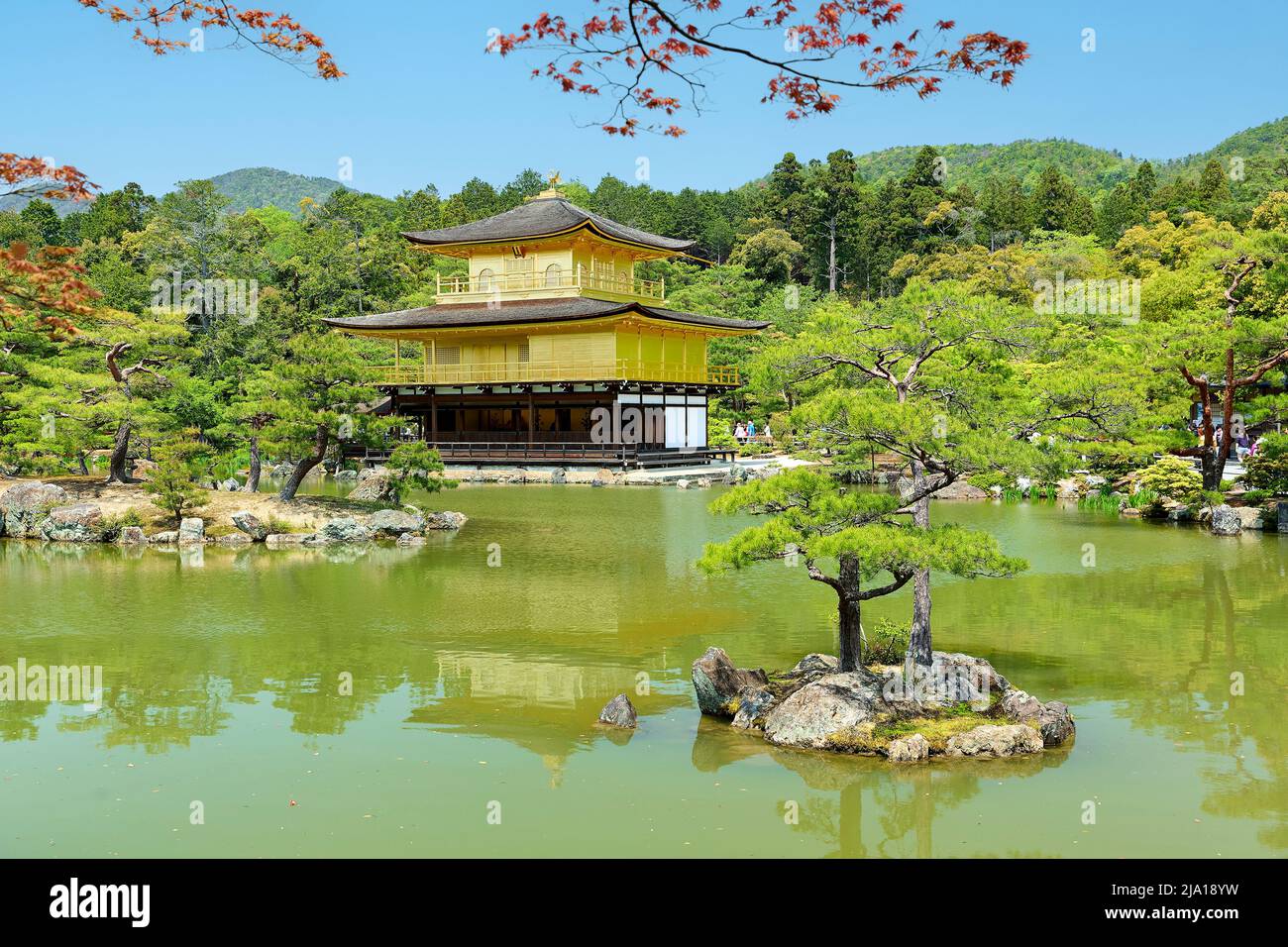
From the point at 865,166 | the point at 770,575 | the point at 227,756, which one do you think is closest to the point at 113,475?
the point at 770,575

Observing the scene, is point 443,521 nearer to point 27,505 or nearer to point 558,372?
point 27,505

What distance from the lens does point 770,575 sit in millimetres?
16359

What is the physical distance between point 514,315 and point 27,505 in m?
17.8

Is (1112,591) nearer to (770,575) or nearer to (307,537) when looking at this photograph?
(770,575)

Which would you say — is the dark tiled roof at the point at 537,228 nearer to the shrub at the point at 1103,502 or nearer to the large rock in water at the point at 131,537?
the shrub at the point at 1103,502

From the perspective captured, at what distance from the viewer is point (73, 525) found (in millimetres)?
20188

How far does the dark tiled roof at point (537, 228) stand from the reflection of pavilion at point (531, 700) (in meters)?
26.4

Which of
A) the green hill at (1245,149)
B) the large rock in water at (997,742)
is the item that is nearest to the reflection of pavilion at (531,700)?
the large rock in water at (997,742)

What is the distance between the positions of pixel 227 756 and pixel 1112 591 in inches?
455

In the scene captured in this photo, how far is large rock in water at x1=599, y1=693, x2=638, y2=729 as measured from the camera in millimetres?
9031

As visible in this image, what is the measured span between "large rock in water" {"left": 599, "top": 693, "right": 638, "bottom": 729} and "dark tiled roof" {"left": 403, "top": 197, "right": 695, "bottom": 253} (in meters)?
28.1

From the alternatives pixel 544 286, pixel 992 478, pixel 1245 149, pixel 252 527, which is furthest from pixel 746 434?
pixel 1245 149

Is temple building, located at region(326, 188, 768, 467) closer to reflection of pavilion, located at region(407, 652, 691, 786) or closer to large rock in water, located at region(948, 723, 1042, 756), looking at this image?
reflection of pavilion, located at region(407, 652, 691, 786)

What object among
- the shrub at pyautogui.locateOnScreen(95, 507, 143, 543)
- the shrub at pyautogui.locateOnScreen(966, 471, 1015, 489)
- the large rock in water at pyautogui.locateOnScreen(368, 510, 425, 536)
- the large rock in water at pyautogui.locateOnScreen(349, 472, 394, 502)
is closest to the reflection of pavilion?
the shrub at pyautogui.locateOnScreen(966, 471, 1015, 489)
